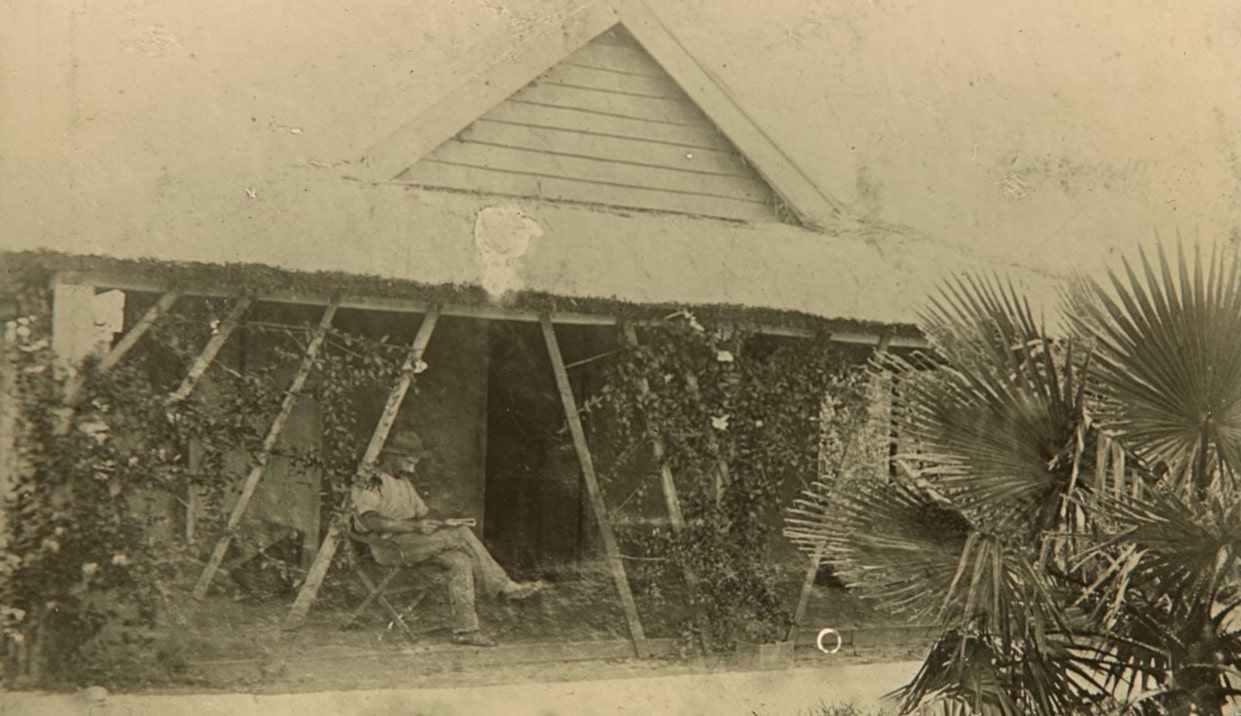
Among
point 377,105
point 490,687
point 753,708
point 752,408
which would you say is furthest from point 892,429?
point 377,105

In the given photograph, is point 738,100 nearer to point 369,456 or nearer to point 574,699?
point 369,456

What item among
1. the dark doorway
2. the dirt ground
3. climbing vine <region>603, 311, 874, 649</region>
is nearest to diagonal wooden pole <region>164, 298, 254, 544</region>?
the dirt ground

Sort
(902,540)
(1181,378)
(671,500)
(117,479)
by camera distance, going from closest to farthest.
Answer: (1181,378) → (902,540) → (117,479) → (671,500)

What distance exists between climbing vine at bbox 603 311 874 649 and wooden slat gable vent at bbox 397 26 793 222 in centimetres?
66

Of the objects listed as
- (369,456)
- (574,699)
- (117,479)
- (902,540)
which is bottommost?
(574,699)

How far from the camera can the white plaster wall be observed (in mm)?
4824

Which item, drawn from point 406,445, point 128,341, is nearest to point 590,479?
point 406,445

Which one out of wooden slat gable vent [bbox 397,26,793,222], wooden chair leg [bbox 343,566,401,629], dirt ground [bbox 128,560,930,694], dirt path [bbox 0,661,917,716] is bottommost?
dirt path [bbox 0,661,917,716]

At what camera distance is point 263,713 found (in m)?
5.00

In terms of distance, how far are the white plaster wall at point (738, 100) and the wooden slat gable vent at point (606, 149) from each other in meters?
0.13

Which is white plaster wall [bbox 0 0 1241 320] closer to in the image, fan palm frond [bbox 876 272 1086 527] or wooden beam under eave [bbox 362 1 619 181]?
wooden beam under eave [bbox 362 1 619 181]

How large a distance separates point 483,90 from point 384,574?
89.7 inches

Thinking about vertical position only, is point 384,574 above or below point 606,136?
below

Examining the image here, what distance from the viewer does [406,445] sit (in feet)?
17.5
